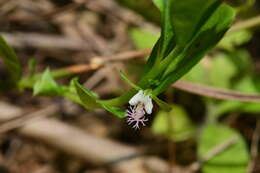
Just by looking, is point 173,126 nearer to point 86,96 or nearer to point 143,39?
point 143,39

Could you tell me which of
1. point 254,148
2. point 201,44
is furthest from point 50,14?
point 201,44

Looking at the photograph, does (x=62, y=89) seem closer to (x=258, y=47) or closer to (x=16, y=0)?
(x=16, y=0)

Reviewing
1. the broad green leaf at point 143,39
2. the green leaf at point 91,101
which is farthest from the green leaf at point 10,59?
the broad green leaf at point 143,39

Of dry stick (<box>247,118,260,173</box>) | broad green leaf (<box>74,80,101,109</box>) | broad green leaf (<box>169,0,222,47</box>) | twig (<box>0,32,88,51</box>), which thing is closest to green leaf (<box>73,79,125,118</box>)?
broad green leaf (<box>74,80,101,109</box>)

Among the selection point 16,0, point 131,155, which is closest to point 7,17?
point 16,0

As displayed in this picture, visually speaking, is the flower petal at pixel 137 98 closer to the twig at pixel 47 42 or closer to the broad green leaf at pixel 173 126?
the broad green leaf at pixel 173 126

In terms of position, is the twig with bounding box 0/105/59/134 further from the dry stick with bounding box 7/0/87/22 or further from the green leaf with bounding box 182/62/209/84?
the green leaf with bounding box 182/62/209/84
